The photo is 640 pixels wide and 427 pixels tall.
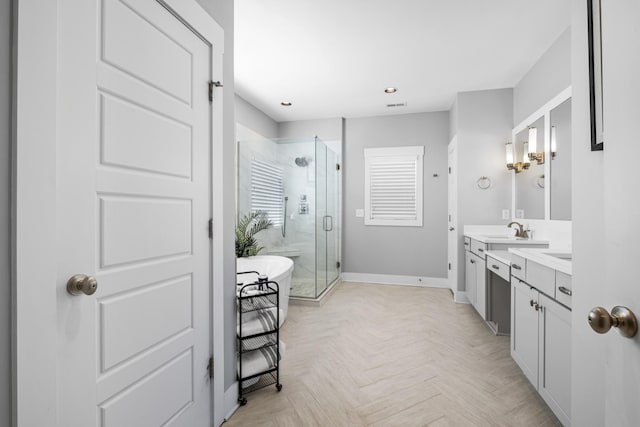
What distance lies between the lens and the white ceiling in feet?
7.74

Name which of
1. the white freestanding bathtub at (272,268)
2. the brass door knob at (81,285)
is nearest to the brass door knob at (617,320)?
the brass door knob at (81,285)

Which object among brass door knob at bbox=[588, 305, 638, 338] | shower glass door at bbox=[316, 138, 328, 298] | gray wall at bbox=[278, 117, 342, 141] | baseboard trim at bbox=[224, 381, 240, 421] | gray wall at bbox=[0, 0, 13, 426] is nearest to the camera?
brass door knob at bbox=[588, 305, 638, 338]

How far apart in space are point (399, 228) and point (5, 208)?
468 centimetres

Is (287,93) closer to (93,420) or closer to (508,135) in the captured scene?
(508,135)

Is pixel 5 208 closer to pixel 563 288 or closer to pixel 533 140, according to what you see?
pixel 563 288

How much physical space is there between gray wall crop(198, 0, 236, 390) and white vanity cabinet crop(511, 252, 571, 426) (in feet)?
5.67

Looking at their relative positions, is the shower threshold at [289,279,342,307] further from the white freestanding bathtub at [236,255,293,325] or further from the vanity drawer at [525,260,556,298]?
the vanity drawer at [525,260,556,298]

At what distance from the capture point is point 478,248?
11.1 feet

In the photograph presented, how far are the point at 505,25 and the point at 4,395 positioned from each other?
11.3 ft

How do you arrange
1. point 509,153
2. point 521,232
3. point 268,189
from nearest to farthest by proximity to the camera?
point 521,232 < point 509,153 < point 268,189

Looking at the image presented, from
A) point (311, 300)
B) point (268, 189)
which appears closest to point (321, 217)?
point (268, 189)

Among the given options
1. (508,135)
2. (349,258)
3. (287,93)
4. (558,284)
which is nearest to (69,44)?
(558,284)

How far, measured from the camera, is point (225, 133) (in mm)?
1828

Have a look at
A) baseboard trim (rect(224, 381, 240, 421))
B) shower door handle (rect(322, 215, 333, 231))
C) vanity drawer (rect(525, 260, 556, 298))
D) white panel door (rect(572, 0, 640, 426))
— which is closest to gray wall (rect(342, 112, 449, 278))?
shower door handle (rect(322, 215, 333, 231))
